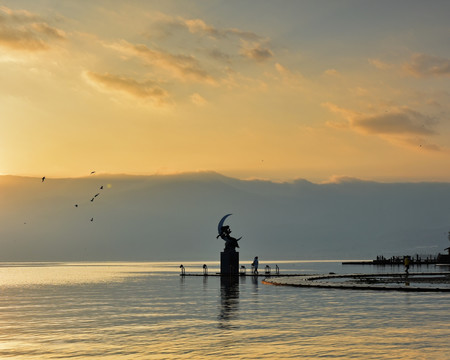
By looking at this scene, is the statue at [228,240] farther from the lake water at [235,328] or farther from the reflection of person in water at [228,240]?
the lake water at [235,328]

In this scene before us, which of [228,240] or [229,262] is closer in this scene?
[228,240]

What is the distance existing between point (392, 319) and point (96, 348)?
15673 millimetres

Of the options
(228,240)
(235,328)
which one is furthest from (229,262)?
(235,328)

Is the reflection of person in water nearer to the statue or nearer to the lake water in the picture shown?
the statue

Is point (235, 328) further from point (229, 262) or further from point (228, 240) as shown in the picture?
point (229, 262)

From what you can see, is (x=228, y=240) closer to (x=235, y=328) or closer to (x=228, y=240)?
(x=228, y=240)

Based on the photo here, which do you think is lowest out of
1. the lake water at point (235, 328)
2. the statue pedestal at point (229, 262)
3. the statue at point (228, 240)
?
the lake water at point (235, 328)

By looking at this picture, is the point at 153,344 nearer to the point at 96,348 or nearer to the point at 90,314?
the point at 96,348

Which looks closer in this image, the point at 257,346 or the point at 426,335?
the point at 257,346

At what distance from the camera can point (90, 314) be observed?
39.8 m

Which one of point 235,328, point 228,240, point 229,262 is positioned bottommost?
point 235,328

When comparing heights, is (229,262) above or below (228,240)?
below

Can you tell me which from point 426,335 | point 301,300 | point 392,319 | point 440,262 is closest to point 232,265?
point 301,300

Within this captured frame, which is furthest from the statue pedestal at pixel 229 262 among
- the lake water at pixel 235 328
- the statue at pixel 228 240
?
the lake water at pixel 235 328
